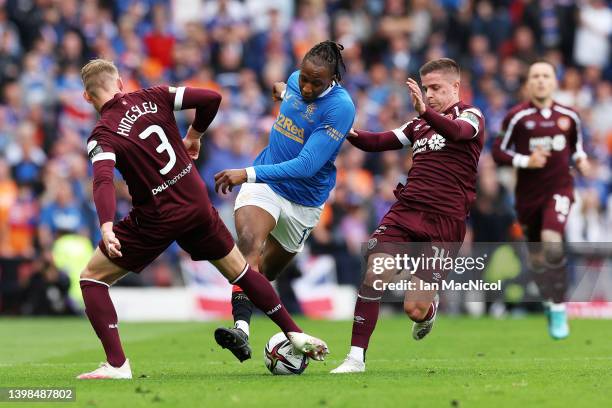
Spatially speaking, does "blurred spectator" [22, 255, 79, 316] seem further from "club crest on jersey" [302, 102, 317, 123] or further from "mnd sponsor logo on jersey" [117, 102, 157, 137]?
"mnd sponsor logo on jersey" [117, 102, 157, 137]

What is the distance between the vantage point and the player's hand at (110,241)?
8.64 meters

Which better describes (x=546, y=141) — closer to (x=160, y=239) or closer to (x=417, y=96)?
(x=417, y=96)

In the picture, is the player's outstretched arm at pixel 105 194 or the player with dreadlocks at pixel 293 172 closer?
the player's outstretched arm at pixel 105 194

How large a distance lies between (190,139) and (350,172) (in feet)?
35.8

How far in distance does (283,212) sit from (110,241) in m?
2.55

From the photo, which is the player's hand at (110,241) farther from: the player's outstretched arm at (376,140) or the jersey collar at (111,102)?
the player's outstretched arm at (376,140)

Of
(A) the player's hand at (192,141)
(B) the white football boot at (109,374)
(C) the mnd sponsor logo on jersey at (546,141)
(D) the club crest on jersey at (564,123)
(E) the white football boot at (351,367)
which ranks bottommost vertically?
(B) the white football boot at (109,374)

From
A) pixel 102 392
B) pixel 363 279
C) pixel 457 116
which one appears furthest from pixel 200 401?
pixel 457 116

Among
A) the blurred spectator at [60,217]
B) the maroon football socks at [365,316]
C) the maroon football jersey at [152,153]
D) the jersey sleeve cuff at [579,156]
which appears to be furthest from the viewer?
the blurred spectator at [60,217]

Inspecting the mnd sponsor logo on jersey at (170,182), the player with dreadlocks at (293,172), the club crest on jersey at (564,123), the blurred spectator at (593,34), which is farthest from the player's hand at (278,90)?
the blurred spectator at (593,34)

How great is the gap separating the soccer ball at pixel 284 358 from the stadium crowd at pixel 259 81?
29.7 ft

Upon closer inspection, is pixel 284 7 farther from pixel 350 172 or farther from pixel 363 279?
pixel 363 279

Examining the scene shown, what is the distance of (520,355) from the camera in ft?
39.2

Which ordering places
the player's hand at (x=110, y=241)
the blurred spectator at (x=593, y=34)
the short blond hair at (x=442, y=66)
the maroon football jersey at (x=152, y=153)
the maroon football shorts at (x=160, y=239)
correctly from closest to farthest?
the player's hand at (x=110, y=241) < the maroon football jersey at (x=152, y=153) < the maroon football shorts at (x=160, y=239) < the short blond hair at (x=442, y=66) < the blurred spectator at (x=593, y=34)
